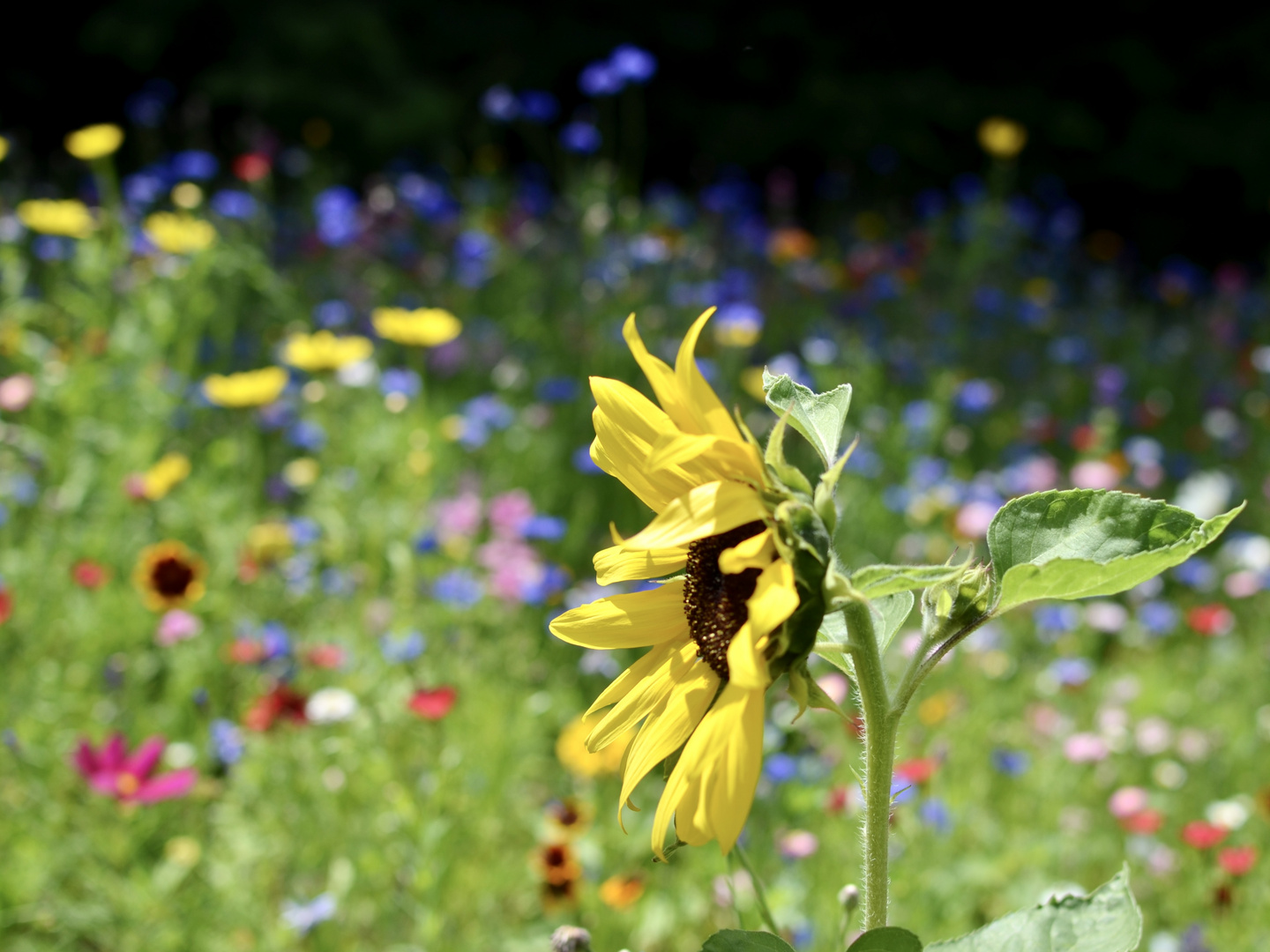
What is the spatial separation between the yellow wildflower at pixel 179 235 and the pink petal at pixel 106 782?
187cm

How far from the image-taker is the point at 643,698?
0.59m

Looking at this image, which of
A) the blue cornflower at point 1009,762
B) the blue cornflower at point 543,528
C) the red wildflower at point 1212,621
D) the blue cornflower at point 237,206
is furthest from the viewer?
the blue cornflower at point 237,206

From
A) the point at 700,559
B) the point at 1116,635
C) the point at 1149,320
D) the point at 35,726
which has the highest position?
the point at 700,559

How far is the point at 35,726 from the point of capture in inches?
69.2

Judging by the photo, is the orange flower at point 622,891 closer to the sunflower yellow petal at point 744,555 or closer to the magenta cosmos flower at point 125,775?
the magenta cosmos flower at point 125,775

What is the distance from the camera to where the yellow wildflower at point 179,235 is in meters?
2.89

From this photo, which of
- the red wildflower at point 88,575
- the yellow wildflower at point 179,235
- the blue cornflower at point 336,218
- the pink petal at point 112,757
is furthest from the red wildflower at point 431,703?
the blue cornflower at point 336,218

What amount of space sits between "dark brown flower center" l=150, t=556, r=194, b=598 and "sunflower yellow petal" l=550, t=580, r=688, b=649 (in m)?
1.25

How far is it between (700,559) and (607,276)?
8.87 ft

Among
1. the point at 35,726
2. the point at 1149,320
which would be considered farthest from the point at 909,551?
the point at 1149,320

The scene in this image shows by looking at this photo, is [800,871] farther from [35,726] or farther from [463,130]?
[463,130]

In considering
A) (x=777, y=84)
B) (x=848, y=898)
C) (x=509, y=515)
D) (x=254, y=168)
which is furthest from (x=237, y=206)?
(x=777, y=84)

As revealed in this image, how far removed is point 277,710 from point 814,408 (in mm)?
1126

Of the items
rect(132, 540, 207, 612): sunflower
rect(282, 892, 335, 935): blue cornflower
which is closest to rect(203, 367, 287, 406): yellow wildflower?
rect(132, 540, 207, 612): sunflower
